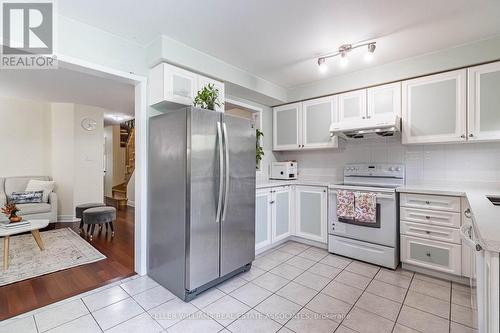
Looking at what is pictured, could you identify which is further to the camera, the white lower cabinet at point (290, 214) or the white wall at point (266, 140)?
the white wall at point (266, 140)

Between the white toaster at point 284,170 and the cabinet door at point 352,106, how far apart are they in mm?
1039

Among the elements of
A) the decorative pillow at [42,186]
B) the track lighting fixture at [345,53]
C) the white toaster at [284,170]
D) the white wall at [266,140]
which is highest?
the track lighting fixture at [345,53]

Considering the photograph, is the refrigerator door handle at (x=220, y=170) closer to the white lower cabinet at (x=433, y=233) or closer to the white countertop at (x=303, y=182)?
the white countertop at (x=303, y=182)

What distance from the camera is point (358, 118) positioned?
3.18m

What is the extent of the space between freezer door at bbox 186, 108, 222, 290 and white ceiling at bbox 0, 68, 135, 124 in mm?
2006

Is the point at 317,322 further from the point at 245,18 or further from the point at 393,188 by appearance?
the point at 245,18

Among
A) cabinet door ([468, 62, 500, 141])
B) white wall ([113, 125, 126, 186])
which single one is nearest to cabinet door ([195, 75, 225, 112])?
cabinet door ([468, 62, 500, 141])

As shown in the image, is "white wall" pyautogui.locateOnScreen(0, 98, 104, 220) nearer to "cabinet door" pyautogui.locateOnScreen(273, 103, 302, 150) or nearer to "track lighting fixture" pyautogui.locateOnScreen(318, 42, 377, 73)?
"cabinet door" pyautogui.locateOnScreen(273, 103, 302, 150)

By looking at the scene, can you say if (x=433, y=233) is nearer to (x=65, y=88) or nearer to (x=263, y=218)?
(x=263, y=218)

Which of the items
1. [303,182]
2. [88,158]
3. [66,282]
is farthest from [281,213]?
[88,158]

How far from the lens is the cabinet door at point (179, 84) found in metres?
2.41

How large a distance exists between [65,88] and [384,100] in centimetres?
492

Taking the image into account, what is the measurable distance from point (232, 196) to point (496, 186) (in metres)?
2.87

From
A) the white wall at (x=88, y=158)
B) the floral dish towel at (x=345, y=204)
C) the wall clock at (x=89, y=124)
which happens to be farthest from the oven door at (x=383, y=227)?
the wall clock at (x=89, y=124)
